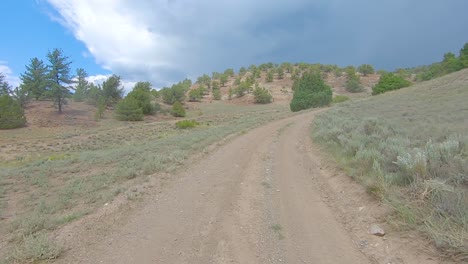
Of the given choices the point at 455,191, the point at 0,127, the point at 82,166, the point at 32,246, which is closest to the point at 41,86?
the point at 0,127

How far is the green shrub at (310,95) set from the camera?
2247 inches

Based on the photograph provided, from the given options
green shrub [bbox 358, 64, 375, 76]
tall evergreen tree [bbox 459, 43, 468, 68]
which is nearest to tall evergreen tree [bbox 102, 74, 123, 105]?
tall evergreen tree [bbox 459, 43, 468, 68]

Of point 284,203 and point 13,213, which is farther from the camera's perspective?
point 13,213

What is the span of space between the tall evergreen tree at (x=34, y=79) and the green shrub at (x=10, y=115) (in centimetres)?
1067

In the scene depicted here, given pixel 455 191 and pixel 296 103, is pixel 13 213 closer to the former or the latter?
pixel 455 191

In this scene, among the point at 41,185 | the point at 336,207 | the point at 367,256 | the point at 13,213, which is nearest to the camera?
the point at 367,256

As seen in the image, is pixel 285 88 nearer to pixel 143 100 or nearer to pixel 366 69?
pixel 366 69

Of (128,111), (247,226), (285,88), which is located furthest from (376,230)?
(285,88)

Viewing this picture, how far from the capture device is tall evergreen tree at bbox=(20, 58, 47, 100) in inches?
2527

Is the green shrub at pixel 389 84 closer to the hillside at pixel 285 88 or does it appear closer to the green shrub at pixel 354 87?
the hillside at pixel 285 88

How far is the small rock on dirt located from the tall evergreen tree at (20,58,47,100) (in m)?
70.3

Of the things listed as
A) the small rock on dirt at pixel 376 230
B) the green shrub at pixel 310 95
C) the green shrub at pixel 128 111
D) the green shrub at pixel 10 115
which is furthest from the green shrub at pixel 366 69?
the small rock on dirt at pixel 376 230

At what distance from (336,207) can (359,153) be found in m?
2.74

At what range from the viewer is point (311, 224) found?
5.94m
